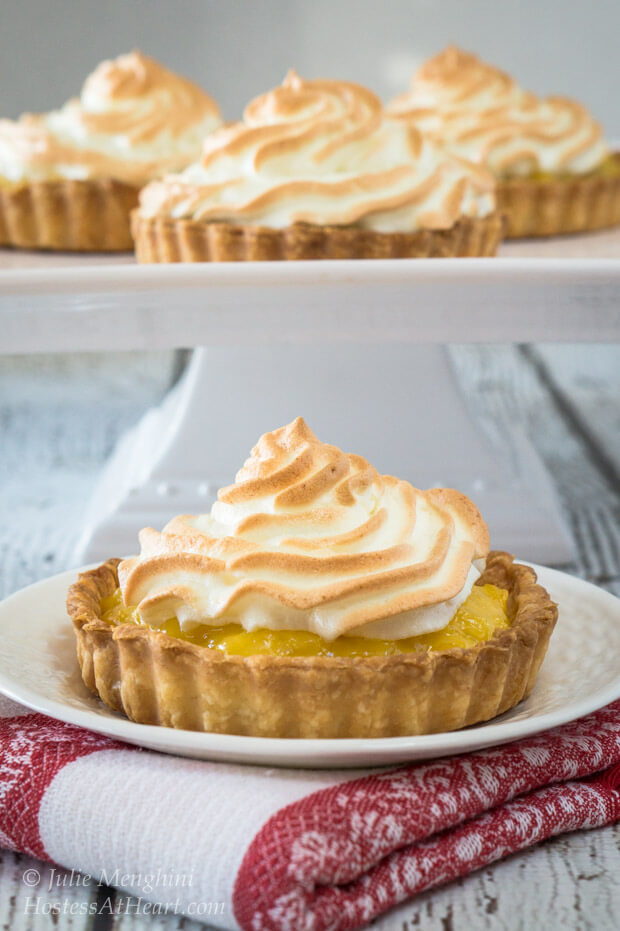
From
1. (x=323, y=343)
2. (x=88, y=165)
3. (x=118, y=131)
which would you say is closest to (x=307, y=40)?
(x=118, y=131)

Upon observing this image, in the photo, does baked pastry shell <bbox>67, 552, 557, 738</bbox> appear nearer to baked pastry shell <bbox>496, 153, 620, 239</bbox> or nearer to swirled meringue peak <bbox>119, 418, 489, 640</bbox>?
swirled meringue peak <bbox>119, 418, 489, 640</bbox>

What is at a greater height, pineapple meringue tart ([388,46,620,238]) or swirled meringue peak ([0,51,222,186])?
swirled meringue peak ([0,51,222,186])

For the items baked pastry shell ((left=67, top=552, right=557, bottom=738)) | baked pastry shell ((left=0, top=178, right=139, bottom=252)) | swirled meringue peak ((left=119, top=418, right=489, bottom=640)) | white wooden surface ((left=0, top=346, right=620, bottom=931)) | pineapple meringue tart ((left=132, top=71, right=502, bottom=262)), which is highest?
pineapple meringue tart ((left=132, top=71, right=502, bottom=262))

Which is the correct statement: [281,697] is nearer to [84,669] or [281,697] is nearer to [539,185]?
[84,669]

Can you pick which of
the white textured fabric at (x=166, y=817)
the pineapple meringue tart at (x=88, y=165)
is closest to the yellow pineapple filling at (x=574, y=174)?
the pineapple meringue tart at (x=88, y=165)

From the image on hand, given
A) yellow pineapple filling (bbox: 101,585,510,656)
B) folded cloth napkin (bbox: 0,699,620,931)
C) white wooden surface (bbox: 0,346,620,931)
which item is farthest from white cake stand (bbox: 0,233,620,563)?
folded cloth napkin (bbox: 0,699,620,931)

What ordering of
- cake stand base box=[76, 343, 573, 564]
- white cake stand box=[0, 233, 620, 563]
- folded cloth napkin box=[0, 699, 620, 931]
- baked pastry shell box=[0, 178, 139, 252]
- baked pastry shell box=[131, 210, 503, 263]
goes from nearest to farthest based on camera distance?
1. folded cloth napkin box=[0, 699, 620, 931]
2. white cake stand box=[0, 233, 620, 563]
3. baked pastry shell box=[131, 210, 503, 263]
4. cake stand base box=[76, 343, 573, 564]
5. baked pastry shell box=[0, 178, 139, 252]
